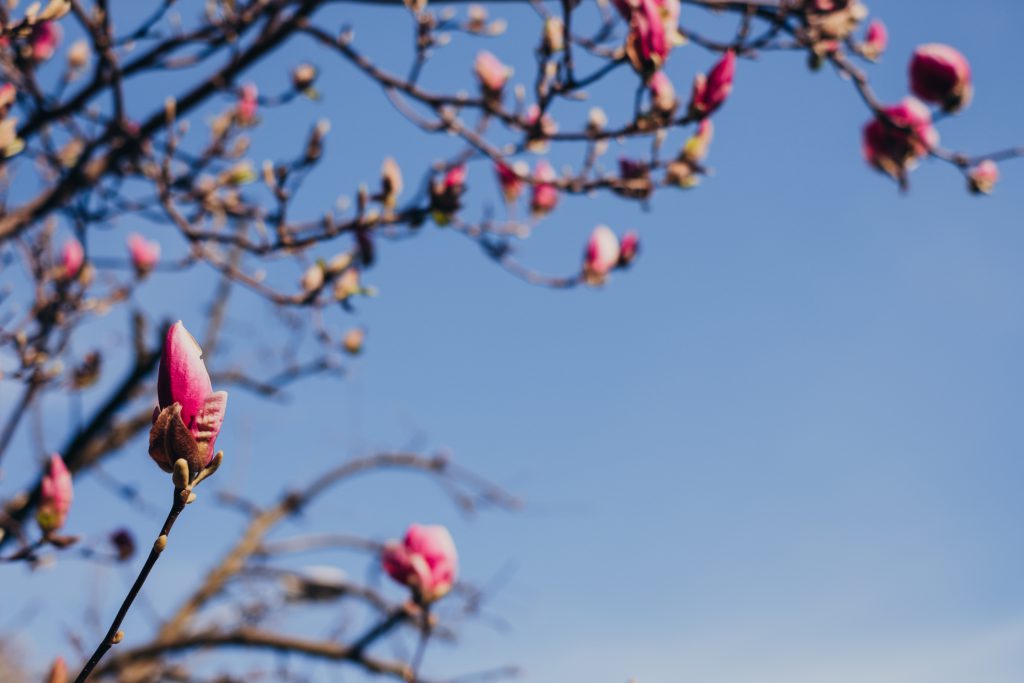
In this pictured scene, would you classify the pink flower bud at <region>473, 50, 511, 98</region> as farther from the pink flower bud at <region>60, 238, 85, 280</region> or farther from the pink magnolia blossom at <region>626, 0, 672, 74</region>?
the pink flower bud at <region>60, 238, 85, 280</region>

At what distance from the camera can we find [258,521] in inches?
212

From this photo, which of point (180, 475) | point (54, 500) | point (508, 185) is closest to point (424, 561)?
point (54, 500)

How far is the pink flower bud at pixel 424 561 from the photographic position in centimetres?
154

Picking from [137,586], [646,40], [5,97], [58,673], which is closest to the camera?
[137,586]

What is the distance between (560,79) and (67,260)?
1960mm

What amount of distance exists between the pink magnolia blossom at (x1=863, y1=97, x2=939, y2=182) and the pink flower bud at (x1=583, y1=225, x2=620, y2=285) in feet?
2.87

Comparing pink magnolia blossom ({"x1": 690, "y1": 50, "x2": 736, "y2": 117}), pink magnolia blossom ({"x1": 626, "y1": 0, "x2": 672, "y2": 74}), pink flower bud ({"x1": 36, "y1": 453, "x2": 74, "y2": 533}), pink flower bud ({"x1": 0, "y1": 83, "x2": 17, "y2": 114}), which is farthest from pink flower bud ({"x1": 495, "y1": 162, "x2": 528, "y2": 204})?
pink flower bud ({"x1": 36, "y1": 453, "x2": 74, "y2": 533})

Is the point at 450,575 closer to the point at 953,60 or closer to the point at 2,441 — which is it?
the point at 2,441

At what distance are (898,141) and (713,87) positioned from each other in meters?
0.98

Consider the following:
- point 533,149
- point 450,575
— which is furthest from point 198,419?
point 533,149

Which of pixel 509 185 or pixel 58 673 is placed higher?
pixel 509 185

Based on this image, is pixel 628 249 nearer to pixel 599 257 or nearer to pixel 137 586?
pixel 599 257

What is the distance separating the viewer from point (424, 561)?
1569mm

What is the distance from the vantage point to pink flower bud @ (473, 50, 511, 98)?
7.55 feet
